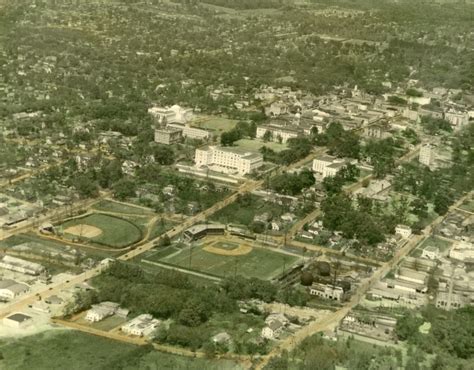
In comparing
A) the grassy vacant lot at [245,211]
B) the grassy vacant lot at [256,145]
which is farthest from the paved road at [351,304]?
the grassy vacant lot at [256,145]

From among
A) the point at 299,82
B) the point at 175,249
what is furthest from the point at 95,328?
the point at 299,82

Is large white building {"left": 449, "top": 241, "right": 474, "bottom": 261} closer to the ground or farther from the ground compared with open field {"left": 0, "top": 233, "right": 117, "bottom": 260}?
farther from the ground

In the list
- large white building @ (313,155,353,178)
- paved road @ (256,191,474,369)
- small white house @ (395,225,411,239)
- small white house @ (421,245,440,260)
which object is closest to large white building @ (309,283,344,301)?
paved road @ (256,191,474,369)

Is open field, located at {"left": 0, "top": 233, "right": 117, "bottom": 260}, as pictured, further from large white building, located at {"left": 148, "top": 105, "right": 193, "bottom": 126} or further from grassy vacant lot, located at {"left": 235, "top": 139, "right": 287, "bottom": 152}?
large white building, located at {"left": 148, "top": 105, "right": 193, "bottom": 126}

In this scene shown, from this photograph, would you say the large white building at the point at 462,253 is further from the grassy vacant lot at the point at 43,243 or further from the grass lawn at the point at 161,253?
the grassy vacant lot at the point at 43,243

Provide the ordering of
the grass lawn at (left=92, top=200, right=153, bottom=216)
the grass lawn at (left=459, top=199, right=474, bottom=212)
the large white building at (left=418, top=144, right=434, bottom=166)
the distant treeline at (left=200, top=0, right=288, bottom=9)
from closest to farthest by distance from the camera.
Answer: the grass lawn at (left=92, top=200, right=153, bottom=216)
the grass lawn at (left=459, top=199, right=474, bottom=212)
the large white building at (left=418, top=144, right=434, bottom=166)
the distant treeline at (left=200, top=0, right=288, bottom=9)

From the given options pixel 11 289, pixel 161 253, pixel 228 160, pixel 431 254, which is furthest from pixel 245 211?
pixel 11 289
